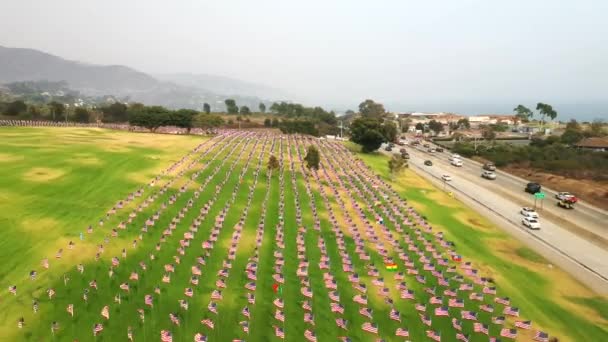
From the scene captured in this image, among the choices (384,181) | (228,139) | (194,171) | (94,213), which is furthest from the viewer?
(228,139)

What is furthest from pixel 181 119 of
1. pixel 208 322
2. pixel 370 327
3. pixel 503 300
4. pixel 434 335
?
pixel 434 335

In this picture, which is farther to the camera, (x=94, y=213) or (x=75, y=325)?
(x=94, y=213)

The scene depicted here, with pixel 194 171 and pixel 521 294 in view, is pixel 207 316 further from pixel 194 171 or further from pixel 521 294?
pixel 194 171

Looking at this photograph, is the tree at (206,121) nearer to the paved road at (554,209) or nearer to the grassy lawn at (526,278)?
the paved road at (554,209)

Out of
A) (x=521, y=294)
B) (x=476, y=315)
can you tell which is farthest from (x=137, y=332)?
(x=521, y=294)

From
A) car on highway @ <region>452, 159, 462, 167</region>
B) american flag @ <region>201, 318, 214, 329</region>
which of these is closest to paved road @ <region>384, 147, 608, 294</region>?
car on highway @ <region>452, 159, 462, 167</region>

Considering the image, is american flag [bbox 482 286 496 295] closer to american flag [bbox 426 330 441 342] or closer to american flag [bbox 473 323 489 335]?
american flag [bbox 473 323 489 335]

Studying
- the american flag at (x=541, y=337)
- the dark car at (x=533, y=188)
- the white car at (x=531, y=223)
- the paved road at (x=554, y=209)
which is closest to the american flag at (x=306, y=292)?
the american flag at (x=541, y=337)
